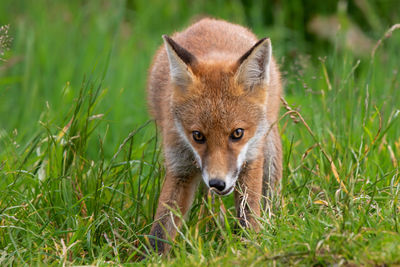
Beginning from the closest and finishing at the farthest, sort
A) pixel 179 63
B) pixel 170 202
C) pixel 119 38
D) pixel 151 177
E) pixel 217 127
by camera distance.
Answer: pixel 217 127 < pixel 179 63 < pixel 170 202 < pixel 151 177 < pixel 119 38

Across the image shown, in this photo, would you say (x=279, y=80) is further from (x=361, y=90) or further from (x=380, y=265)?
(x=380, y=265)

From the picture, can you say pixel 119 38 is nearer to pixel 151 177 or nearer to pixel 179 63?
pixel 151 177

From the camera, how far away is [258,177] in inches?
197

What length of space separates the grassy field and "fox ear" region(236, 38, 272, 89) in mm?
411

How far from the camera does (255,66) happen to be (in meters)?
4.77

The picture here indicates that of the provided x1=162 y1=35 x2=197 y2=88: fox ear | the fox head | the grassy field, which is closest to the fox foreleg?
the grassy field

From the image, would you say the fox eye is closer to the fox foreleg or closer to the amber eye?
the amber eye

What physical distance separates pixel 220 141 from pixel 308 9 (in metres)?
7.16

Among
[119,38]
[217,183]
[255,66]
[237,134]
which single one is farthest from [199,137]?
[119,38]

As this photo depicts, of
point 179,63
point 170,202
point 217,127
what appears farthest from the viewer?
point 170,202

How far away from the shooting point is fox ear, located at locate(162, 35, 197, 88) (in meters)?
4.61

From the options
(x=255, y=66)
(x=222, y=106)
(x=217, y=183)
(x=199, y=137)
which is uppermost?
(x=255, y=66)

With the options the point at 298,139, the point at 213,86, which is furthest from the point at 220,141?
Result: the point at 298,139

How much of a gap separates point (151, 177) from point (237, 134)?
5.21 feet
